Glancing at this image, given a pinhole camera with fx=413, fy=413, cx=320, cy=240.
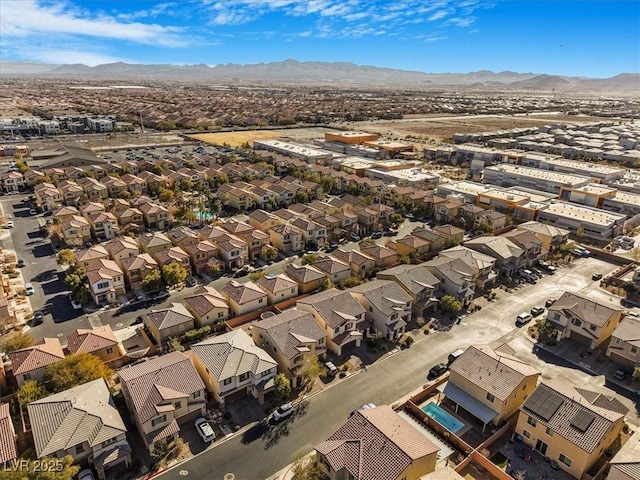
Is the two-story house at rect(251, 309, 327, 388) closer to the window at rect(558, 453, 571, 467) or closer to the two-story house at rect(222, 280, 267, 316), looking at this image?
the two-story house at rect(222, 280, 267, 316)

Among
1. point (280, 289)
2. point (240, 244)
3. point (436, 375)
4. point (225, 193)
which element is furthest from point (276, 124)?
point (436, 375)

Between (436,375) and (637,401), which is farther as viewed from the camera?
(436,375)

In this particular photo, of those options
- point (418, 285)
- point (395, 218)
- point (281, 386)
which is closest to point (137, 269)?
point (281, 386)

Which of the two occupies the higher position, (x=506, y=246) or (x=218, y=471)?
(x=506, y=246)

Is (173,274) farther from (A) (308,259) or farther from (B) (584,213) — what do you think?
(B) (584,213)

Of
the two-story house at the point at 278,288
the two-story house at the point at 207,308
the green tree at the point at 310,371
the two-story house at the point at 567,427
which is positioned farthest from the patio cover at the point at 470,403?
the two-story house at the point at 207,308

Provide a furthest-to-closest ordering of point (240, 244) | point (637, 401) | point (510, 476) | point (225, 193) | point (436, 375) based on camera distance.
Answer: point (225, 193)
point (240, 244)
point (436, 375)
point (637, 401)
point (510, 476)

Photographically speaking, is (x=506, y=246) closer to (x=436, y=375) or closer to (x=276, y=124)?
(x=436, y=375)
